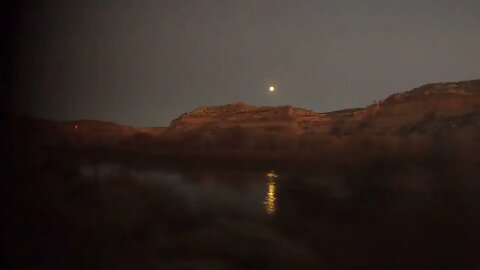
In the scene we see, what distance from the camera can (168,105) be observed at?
8.04 feet

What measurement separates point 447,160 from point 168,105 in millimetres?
1570

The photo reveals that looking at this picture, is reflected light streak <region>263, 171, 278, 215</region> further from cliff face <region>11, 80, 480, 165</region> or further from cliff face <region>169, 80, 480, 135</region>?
cliff face <region>169, 80, 480, 135</region>

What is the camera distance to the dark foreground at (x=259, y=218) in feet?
7.04

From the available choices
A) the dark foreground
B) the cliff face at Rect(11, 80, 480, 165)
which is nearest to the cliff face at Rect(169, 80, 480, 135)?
the cliff face at Rect(11, 80, 480, 165)

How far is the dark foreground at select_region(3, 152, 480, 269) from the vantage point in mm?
2146

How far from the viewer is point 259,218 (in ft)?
7.32

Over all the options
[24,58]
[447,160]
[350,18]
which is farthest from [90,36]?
[447,160]

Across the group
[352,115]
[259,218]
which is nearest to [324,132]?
[352,115]

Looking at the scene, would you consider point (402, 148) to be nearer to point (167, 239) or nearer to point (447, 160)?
point (447, 160)

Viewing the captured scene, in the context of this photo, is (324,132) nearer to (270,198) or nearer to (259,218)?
(270,198)

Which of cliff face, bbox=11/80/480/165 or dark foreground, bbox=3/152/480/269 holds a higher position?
cliff face, bbox=11/80/480/165

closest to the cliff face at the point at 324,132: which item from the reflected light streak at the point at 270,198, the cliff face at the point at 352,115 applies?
the cliff face at the point at 352,115

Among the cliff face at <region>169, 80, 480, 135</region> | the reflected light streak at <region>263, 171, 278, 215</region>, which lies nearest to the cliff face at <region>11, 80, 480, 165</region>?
the cliff face at <region>169, 80, 480, 135</region>

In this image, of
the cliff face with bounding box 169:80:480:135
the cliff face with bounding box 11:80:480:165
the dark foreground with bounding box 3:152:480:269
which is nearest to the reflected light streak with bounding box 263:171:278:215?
the dark foreground with bounding box 3:152:480:269
